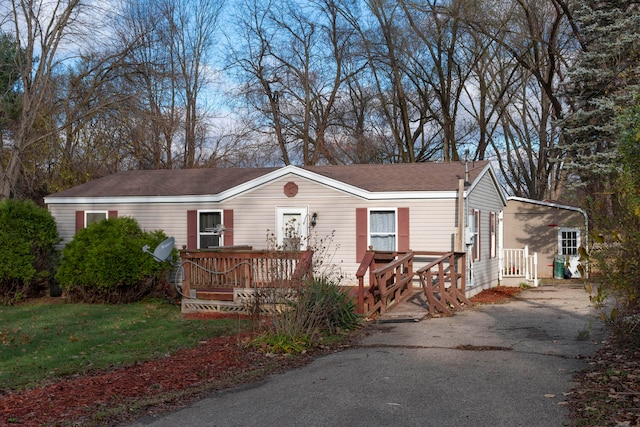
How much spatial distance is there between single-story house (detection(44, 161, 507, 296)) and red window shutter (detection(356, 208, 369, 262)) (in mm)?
26

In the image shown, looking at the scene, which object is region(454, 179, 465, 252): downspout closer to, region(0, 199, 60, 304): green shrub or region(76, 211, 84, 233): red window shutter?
region(0, 199, 60, 304): green shrub

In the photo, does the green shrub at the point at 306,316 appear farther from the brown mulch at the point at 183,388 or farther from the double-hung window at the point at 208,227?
the double-hung window at the point at 208,227

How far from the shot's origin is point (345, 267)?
17.0 metres

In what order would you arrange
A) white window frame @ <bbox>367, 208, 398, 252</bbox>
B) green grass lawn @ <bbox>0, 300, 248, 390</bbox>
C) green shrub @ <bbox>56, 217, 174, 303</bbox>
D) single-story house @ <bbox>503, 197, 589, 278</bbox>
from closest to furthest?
1. green grass lawn @ <bbox>0, 300, 248, 390</bbox>
2. green shrub @ <bbox>56, 217, 174, 303</bbox>
3. white window frame @ <bbox>367, 208, 398, 252</bbox>
4. single-story house @ <bbox>503, 197, 589, 278</bbox>

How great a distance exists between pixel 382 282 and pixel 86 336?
548 centimetres

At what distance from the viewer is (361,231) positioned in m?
16.9

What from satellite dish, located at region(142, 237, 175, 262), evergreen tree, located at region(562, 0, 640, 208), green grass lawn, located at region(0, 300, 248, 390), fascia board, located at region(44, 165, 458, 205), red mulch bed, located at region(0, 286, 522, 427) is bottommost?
green grass lawn, located at region(0, 300, 248, 390)

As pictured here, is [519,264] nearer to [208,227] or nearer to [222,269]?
[208,227]

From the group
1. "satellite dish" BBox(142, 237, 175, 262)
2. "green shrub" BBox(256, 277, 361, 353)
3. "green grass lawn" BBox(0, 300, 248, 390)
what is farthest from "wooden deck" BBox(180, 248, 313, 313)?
"green shrub" BBox(256, 277, 361, 353)

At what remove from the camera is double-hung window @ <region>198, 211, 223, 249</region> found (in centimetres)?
1834

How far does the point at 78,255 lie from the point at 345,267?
260 inches

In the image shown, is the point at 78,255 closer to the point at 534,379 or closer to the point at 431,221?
the point at 431,221

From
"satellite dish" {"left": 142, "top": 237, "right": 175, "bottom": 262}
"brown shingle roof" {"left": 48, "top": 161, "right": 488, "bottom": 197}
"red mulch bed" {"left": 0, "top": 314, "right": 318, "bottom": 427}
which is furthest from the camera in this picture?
"brown shingle roof" {"left": 48, "top": 161, "right": 488, "bottom": 197}

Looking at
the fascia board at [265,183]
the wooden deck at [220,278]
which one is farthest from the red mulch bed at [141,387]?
the fascia board at [265,183]
